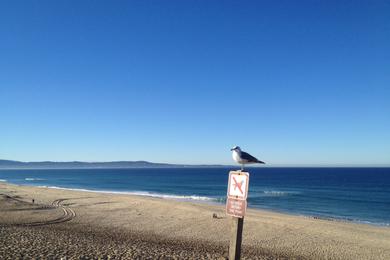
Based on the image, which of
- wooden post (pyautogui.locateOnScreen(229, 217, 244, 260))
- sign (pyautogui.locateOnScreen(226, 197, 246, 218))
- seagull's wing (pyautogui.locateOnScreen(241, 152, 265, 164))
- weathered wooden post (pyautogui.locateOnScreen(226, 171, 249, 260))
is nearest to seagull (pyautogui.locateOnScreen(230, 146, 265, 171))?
seagull's wing (pyautogui.locateOnScreen(241, 152, 265, 164))

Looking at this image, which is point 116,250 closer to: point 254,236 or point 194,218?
point 254,236

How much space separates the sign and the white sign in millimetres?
61

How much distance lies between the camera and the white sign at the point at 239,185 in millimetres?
5094

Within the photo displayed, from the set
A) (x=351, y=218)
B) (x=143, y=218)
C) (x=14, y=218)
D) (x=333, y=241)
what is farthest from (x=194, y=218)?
(x=351, y=218)

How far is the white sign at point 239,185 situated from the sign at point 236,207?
0.20 ft

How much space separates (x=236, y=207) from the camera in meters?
5.25

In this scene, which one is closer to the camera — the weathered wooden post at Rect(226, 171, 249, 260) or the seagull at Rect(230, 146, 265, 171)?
the weathered wooden post at Rect(226, 171, 249, 260)

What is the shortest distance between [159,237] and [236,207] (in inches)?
510

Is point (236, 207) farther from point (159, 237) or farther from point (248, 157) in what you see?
point (159, 237)

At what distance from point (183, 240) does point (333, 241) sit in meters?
8.09

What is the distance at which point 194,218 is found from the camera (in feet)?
80.6

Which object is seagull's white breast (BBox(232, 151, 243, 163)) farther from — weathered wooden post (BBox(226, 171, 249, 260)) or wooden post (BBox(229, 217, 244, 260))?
wooden post (BBox(229, 217, 244, 260))

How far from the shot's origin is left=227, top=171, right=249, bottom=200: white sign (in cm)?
509

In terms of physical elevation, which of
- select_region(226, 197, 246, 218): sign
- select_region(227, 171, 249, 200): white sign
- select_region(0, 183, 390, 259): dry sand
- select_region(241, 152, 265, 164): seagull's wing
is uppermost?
select_region(241, 152, 265, 164): seagull's wing
